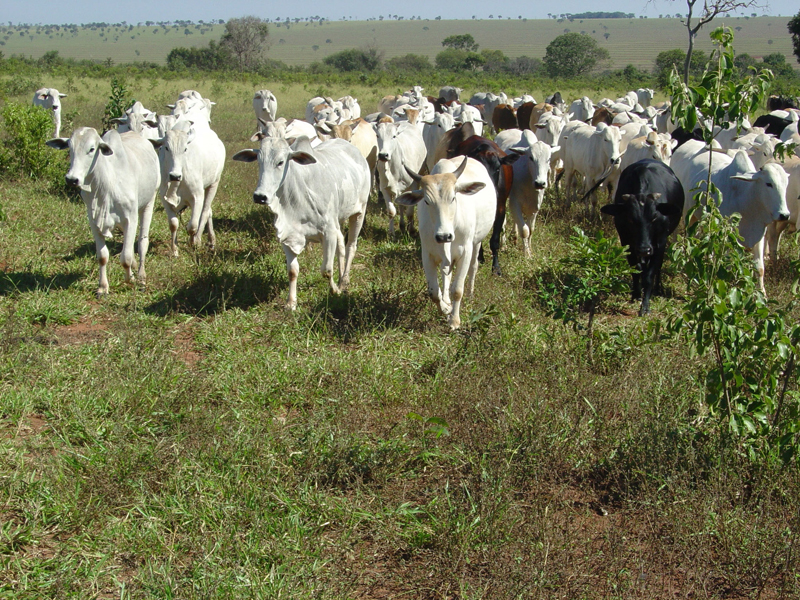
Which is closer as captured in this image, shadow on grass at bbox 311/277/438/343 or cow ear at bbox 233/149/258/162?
shadow on grass at bbox 311/277/438/343

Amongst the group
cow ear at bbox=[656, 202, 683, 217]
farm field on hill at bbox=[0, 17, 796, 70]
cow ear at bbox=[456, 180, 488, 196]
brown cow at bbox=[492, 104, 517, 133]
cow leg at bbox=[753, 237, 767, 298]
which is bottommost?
cow leg at bbox=[753, 237, 767, 298]

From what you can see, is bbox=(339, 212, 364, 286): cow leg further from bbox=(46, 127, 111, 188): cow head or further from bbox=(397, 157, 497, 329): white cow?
bbox=(46, 127, 111, 188): cow head

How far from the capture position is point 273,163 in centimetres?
694

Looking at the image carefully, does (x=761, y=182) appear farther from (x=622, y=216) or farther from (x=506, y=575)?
(x=506, y=575)

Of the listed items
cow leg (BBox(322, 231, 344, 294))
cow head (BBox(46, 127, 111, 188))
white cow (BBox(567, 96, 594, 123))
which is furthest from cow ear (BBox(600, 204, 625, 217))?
white cow (BBox(567, 96, 594, 123))

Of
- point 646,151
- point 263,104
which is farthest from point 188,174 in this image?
point 263,104

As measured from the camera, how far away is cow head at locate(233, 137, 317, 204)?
6.87m

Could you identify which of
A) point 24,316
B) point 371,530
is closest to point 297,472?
point 371,530

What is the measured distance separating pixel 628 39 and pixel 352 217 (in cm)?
14272

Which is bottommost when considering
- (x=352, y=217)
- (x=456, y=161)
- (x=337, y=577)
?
(x=337, y=577)

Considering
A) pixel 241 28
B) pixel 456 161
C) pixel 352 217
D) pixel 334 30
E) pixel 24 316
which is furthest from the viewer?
pixel 334 30

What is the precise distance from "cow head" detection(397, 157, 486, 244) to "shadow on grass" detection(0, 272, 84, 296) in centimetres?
376

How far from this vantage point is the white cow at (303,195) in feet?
22.9

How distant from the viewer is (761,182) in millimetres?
7656
